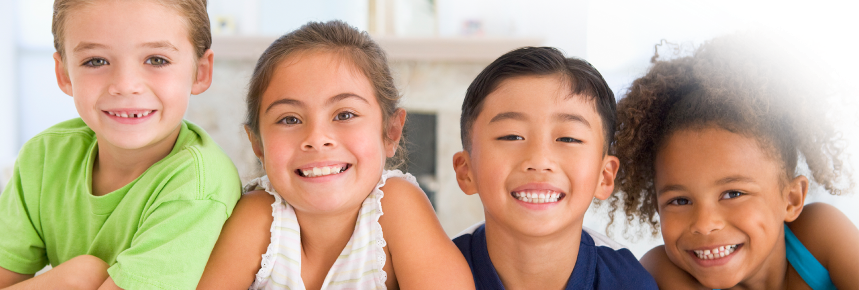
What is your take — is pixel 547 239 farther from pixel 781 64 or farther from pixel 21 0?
pixel 21 0

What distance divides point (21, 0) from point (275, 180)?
4.41 m

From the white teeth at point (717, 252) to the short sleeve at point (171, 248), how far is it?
957mm

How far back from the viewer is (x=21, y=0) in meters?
4.33

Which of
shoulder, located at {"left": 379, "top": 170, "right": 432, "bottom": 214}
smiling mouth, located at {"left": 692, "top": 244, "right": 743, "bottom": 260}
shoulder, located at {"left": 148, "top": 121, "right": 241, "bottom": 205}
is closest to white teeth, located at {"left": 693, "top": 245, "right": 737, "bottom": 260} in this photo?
smiling mouth, located at {"left": 692, "top": 244, "right": 743, "bottom": 260}

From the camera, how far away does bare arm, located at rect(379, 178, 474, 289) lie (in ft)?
3.53

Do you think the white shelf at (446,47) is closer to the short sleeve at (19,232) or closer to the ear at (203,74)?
the ear at (203,74)

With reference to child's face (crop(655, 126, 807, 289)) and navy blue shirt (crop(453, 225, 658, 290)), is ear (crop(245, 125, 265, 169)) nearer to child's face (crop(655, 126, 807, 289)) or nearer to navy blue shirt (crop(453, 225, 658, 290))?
navy blue shirt (crop(453, 225, 658, 290))

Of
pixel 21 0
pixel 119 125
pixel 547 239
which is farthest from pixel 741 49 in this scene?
pixel 21 0

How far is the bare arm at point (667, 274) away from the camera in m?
1.23

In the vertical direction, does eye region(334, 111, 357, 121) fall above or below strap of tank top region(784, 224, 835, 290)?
above

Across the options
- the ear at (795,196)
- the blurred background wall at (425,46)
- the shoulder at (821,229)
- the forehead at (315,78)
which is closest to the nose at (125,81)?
the forehead at (315,78)

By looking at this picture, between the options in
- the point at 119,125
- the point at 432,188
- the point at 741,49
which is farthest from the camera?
the point at 432,188

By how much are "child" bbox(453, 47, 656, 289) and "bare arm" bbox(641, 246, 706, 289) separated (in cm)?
10

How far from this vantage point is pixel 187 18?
1158 millimetres
